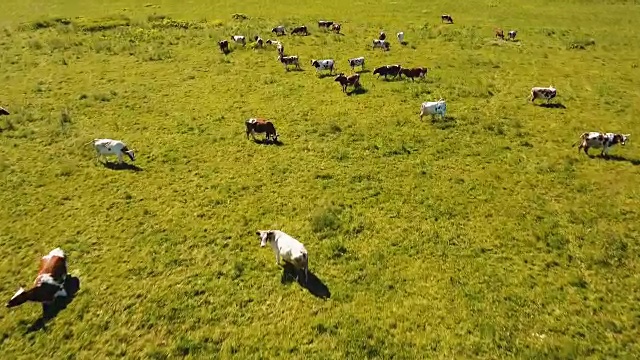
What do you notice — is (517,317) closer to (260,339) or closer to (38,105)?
(260,339)

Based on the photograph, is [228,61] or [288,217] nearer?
[288,217]

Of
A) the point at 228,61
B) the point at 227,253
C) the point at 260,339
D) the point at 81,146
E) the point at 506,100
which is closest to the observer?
the point at 260,339

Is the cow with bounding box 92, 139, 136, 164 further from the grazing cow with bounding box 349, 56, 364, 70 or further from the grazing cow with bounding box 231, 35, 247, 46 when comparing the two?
the grazing cow with bounding box 231, 35, 247, 46

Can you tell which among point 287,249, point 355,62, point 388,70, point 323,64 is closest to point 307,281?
point 287,249

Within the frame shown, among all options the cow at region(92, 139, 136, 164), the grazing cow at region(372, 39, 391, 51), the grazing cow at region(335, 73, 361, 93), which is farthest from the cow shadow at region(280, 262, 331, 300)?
the grazing cow at region(372, 39, 391, 51)

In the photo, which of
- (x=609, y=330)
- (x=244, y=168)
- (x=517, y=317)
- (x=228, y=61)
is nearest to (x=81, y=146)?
(x=244, y=168)

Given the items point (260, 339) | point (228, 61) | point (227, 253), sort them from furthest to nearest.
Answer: point (228, 61)
point (227, 253)
point (260, 339)
